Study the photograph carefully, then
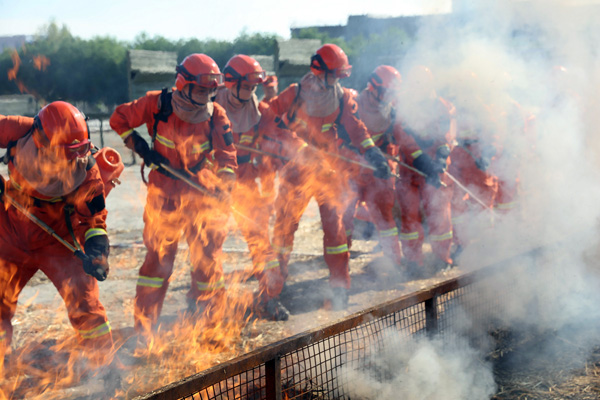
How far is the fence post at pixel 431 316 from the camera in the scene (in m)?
3.38

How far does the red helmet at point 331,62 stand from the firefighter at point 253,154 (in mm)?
584

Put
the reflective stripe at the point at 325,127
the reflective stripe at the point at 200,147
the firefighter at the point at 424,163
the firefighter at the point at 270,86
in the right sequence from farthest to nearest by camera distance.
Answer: the firefighter at the point at 270,86
the firefighter at the point at 424,163
the reflective stripe at the point at 325,127
the reflective stripe at the point at 200,147

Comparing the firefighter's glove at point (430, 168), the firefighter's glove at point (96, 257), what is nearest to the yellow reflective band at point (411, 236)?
the firefighter's glove at point (430, 168)

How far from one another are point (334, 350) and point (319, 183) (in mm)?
2342

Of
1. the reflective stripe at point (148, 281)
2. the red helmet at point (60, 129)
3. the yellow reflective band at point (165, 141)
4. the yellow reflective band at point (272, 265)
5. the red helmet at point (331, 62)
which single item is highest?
the red helmet at point (331, 62)

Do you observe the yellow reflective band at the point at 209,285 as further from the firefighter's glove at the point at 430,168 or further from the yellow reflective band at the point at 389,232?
the firefighter's glove at the point at 430,168

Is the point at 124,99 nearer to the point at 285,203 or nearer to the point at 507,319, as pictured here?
the point at 285,203

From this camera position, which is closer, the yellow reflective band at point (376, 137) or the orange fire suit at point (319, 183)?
the orange fire suit at point (319, 183)

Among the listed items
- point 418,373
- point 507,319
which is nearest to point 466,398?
point 418,373

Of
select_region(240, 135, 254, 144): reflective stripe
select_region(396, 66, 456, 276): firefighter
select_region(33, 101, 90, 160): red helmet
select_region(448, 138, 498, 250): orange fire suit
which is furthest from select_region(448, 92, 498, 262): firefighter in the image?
select_region(33, 101, 90, 160): red helmet

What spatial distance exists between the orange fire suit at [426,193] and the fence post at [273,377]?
397 centimetres

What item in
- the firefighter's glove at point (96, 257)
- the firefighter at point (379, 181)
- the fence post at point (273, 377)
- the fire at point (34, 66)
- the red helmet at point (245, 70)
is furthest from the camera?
the fire at point (34, 66)

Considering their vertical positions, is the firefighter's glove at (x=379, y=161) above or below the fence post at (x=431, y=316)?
above

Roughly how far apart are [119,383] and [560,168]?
5.94m
